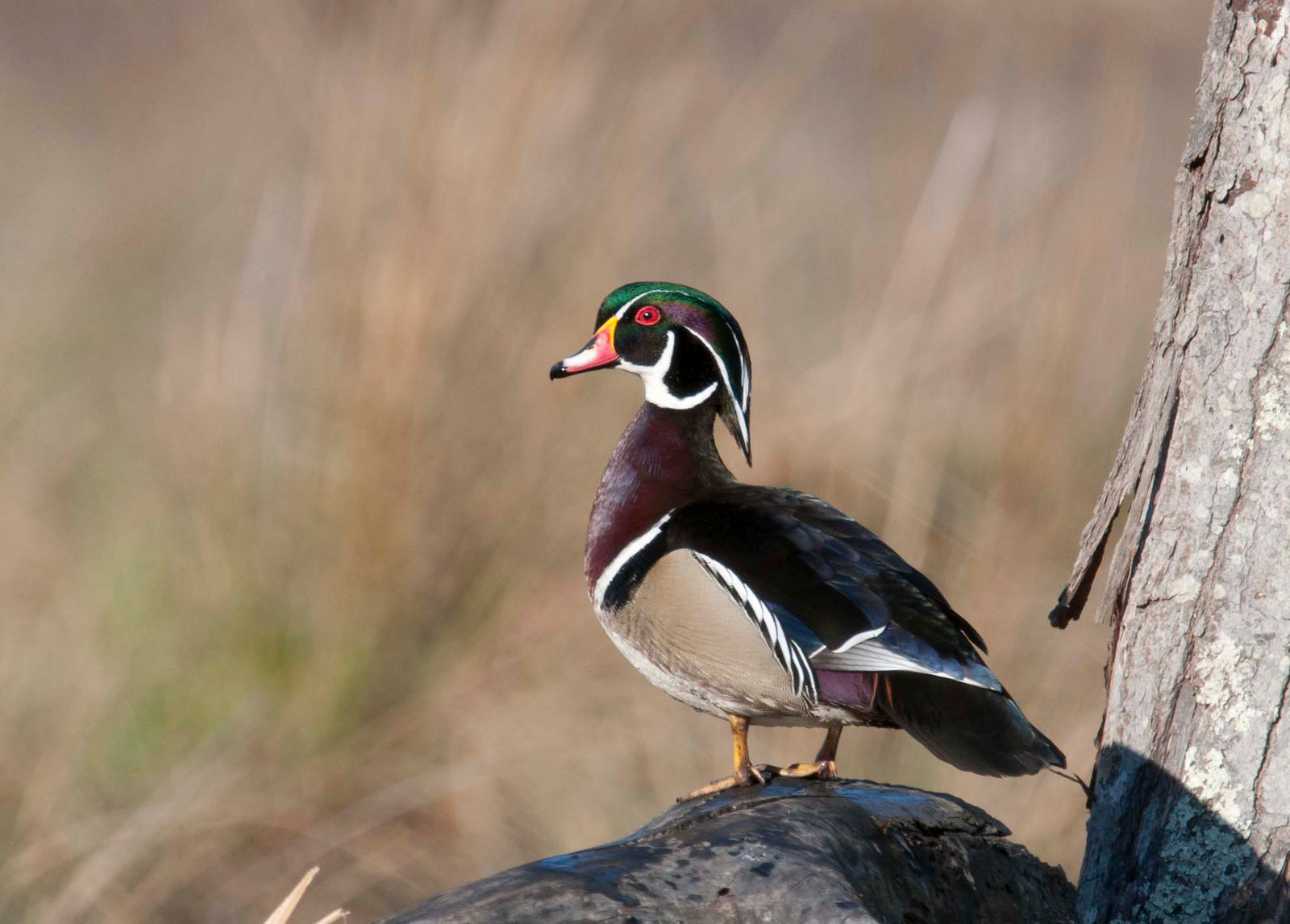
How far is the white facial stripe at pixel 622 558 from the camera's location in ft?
8.11

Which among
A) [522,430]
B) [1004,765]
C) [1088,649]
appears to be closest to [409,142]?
[522,430]

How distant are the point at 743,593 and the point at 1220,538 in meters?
0.68

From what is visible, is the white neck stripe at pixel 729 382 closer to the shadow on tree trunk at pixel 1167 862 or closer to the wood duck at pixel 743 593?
the wood duck at pixel 743 593

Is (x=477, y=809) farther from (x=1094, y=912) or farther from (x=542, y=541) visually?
(x=1094, y=912)

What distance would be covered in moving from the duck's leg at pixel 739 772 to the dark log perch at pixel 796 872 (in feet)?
0.41

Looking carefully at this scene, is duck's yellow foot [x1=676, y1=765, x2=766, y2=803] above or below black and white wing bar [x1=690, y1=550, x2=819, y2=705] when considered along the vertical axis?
below

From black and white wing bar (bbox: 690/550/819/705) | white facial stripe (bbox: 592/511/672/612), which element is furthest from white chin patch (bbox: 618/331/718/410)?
black and white wing bar (bbox: 690/550/819/705)

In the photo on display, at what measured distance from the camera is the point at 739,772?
7.71ft

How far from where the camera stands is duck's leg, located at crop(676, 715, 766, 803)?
2336mm

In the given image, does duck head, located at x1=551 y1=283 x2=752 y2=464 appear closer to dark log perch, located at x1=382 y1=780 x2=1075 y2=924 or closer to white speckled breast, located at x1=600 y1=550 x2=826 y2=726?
white speckled breast, located at x1=600 y1=550 x2=826 y2=726

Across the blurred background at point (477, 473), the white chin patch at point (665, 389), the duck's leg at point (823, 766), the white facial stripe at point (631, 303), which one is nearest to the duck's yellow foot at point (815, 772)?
the duck's leg at point (823, 766)

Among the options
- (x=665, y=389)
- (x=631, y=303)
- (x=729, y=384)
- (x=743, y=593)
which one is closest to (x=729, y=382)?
(x=729, y=384)

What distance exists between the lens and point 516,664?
425 centimetres

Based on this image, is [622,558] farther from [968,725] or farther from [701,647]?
[968,725]
